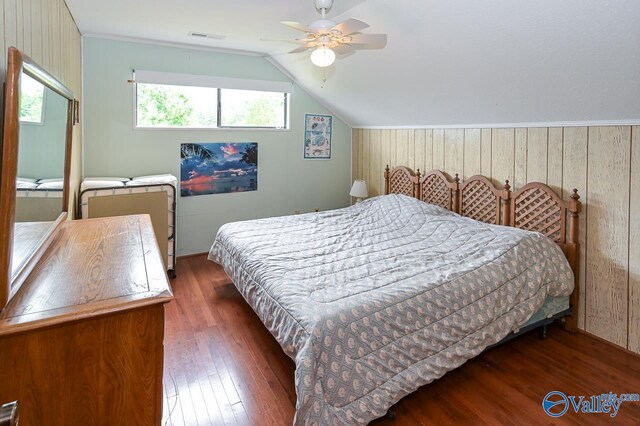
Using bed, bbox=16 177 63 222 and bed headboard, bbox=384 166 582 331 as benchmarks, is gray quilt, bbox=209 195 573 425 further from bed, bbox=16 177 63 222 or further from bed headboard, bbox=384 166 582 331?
bed, bbox=16 177 63 222

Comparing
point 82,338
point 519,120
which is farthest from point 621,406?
point 82,338

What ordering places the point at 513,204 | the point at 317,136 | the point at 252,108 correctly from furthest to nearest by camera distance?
the point at 317,136, the point at 252,108, the point at 513,204

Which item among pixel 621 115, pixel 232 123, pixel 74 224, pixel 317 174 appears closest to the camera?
pixel 74 224

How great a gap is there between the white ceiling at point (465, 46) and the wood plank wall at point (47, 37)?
0.93 ft

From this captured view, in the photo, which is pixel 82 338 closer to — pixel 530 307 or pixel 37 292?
pixel 37 292

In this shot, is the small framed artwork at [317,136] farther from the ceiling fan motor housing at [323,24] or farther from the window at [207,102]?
the ceiling fan motor housing at [323,24]

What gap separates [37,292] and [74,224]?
1057mm

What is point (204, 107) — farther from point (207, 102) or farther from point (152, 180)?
point (152, 180)

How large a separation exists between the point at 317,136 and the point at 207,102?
154cm

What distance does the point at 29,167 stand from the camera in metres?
1.34

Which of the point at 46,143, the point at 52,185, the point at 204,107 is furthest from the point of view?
the point at 204,107

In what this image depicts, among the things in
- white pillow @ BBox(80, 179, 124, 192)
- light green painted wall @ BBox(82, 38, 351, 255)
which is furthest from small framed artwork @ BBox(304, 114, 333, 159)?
white pillow @ BBox(80, 179, 124, 192)

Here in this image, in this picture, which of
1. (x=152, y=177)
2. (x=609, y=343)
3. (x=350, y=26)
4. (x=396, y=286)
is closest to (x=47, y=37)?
(x=350, y=26)

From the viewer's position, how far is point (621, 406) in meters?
2.18
